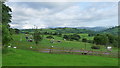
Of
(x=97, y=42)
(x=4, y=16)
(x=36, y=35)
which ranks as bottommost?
(x=97, y=42)

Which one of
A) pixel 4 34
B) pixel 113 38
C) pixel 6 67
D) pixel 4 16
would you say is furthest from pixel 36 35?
pixel 113 38

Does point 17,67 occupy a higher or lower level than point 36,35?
lower

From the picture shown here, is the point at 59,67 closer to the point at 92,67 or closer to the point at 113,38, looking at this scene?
the point at 92,67

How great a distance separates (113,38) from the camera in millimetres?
78688

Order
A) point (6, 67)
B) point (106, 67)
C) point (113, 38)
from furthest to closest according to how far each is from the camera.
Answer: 1. point (113, 38)
2. point (106, 67)
3. point (6, 67)

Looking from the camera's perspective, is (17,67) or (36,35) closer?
(17,67)

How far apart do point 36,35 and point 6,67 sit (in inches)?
1263

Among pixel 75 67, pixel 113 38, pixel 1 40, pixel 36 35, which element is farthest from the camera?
pixel 113 38

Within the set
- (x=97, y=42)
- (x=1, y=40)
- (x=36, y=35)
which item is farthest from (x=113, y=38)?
(x=1, y=40)

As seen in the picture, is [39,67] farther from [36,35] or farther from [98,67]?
[36,35]

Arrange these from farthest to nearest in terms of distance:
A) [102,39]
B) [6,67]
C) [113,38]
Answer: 1. [113,38]
2. [102,39]
3. [6,67]

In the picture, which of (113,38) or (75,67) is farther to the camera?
(113,38)

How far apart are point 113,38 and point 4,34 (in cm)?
7446

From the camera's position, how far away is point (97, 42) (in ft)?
238
